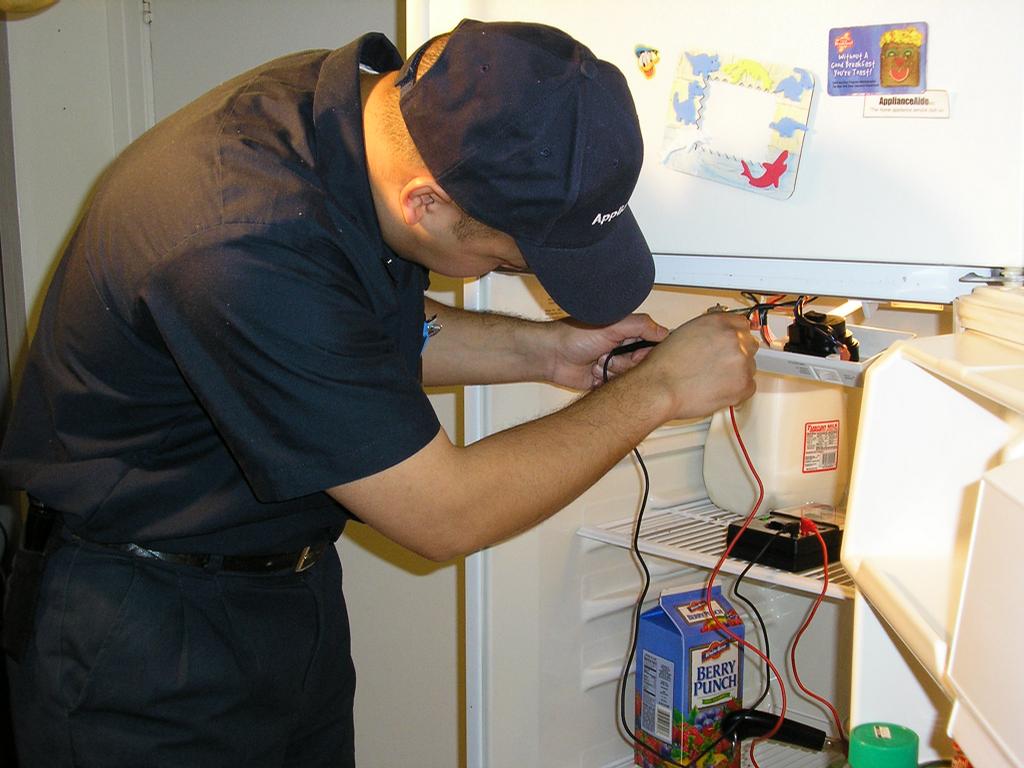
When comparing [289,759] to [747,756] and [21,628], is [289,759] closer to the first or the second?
[21,628]

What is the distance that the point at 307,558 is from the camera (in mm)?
1249

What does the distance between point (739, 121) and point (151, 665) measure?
33.8 inches

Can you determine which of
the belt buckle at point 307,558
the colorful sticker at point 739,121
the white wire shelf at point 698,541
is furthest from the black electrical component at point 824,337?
the belt buckle at point 307,558

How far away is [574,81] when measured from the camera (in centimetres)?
92

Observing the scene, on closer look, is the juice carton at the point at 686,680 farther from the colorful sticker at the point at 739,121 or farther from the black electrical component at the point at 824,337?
the colorful sticker at the point at 739,121

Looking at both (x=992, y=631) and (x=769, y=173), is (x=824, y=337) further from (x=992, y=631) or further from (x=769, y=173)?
(x=992, y=631)

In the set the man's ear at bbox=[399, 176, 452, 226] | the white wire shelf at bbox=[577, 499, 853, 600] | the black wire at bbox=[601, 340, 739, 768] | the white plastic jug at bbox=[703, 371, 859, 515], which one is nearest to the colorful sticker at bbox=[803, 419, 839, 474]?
the white plastic jug at bbox=[703, 371, 859, 515]

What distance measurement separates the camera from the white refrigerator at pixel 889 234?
712 millimetres

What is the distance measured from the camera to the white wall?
1.90m

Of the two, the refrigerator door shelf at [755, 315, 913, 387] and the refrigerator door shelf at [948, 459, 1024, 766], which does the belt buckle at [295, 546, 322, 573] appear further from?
the refrigerator door shelf at [948, 459, 1024, 766]

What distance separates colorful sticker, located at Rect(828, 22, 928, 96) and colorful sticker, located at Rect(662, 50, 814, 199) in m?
0.03

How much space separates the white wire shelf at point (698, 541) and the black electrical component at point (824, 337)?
278mm

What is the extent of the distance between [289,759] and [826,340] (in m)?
0.87

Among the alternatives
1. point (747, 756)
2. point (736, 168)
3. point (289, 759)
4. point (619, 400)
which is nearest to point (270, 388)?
point (619, 400)
